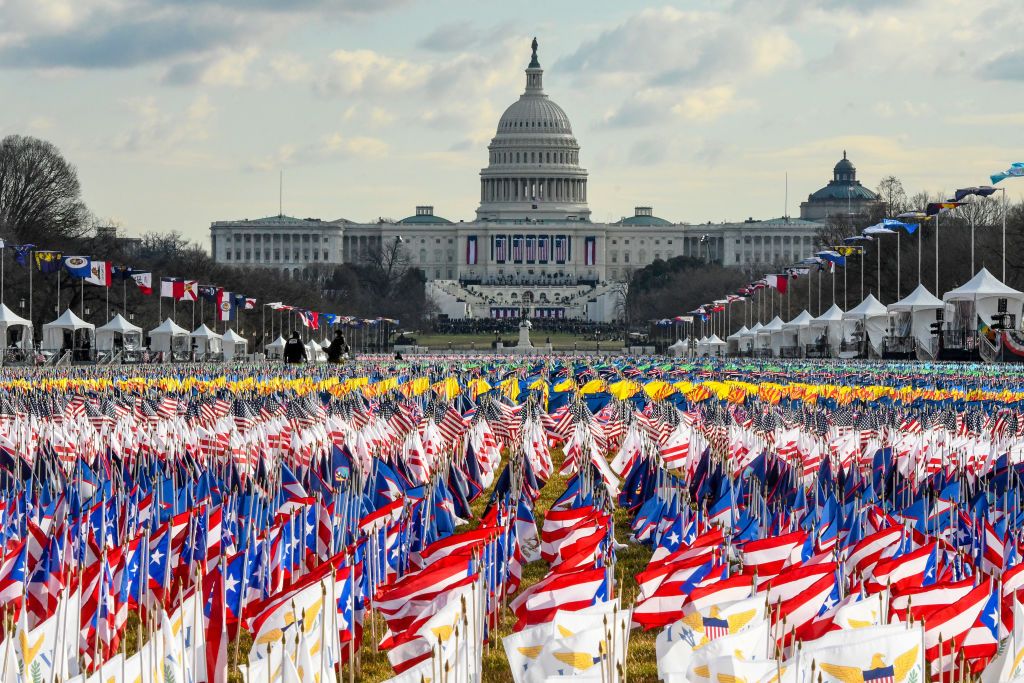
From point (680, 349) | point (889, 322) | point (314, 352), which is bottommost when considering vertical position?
point (680, 349)

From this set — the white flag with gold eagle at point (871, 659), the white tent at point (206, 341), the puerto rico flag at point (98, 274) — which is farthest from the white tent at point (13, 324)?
the white flag with gold eagle at point (871, 659)

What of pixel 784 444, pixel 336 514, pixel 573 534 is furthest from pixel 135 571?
pixel 784 444

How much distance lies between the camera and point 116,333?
72.7 meters

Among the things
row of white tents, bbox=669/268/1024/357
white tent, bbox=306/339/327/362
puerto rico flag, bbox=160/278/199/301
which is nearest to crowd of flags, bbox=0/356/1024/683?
row of white tents, bbox=669/268/1024/357

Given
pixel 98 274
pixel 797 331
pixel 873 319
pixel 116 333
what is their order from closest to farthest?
pixel 98 274 < pixel 873 319 < pixel 116 333 < pixel 797 331

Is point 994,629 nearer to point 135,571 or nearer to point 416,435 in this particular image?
point 135,571

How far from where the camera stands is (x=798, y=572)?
1040 cm

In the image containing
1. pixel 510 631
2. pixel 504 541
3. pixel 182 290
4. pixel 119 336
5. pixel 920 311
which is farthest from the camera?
pixel 119 336

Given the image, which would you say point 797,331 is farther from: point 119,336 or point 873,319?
point 119,336

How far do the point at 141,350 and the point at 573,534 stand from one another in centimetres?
5836

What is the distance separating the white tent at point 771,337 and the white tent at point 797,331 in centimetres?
45

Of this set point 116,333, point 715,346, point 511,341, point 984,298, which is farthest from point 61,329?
point 511,341

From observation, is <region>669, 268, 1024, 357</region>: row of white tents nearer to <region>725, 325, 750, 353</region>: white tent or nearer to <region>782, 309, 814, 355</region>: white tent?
<region>782, 309, 814, 355</region>: white tent

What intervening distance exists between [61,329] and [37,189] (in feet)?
90.5
